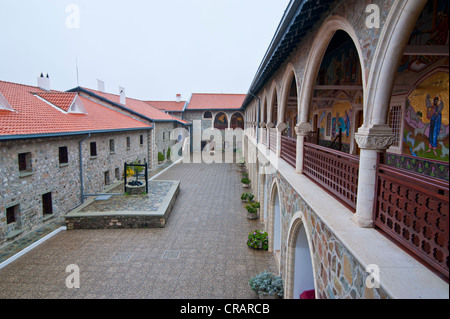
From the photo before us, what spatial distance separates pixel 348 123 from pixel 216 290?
25.4 ft

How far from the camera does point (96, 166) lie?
56.5 feet

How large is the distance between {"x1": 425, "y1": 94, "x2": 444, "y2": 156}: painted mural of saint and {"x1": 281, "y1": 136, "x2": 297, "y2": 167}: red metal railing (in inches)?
115

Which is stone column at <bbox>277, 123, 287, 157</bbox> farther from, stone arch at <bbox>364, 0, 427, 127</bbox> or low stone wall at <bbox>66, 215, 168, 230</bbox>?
low stone wall at <bbox>66, 215, 168, 230</bbox>

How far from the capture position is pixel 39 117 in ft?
43.9

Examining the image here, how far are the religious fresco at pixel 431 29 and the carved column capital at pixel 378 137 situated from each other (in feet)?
11.4

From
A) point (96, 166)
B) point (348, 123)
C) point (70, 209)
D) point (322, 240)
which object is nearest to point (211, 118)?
point (96, 166)

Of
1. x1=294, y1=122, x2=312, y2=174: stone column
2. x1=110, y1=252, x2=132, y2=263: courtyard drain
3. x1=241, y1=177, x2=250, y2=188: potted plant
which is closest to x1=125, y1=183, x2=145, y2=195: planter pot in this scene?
x1=110, y1=252, x2=132, y2=263: courtyard drain

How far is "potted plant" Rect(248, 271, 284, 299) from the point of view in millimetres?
7281

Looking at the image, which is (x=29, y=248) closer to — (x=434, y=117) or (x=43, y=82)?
(x=434, y=117)

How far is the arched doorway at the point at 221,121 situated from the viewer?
41375 mm

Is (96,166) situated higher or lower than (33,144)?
lower

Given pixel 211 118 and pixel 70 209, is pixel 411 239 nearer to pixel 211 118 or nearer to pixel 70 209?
pixel 70 209

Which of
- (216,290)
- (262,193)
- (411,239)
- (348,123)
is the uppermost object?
(348,123)
